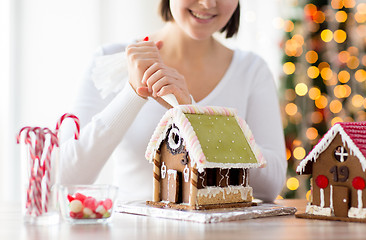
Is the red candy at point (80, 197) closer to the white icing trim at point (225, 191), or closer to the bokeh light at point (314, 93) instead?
the white icing trim at point (225, 191)

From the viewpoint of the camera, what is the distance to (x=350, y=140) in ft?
3.47

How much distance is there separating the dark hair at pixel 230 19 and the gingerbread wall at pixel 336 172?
3.21 feet

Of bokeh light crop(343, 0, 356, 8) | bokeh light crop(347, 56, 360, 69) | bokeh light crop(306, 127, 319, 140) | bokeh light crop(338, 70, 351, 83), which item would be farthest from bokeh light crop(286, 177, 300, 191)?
bokeh light crop(343, 0, 356, 8)

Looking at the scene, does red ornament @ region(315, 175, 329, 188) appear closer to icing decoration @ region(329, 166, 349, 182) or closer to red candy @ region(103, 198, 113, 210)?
icing decoration @ region(329, 166, 349, 182)

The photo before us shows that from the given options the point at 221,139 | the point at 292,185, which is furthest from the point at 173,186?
the point at 292,185

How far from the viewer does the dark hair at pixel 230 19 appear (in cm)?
190

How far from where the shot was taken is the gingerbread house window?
108cm

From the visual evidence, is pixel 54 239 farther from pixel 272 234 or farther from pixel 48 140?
pixel 272 234

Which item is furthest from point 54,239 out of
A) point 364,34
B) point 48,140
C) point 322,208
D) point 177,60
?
point 364,34

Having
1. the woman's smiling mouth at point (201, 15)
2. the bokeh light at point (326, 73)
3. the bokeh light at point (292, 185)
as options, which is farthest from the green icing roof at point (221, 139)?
the bokeh light at point (326, 73)

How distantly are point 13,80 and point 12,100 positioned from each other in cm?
12

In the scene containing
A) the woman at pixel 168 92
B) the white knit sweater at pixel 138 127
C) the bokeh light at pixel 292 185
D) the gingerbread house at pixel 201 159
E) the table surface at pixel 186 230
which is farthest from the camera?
the bokeh light at pixel 292 185

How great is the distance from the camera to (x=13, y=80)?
286 cm

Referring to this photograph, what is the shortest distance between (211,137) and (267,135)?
2.25 feet
